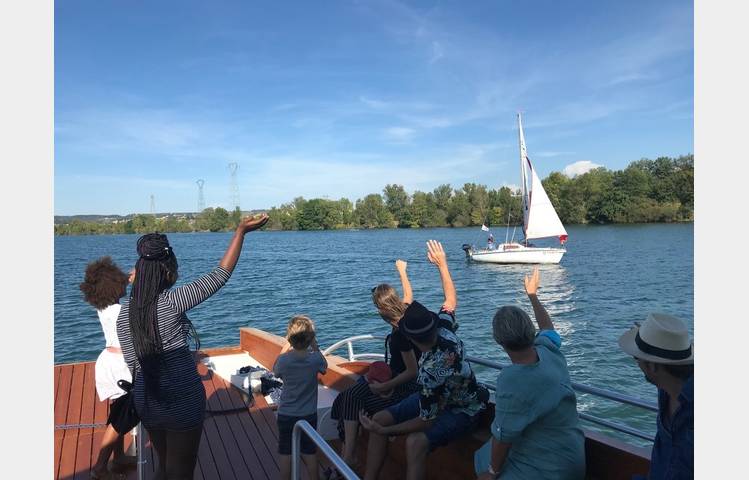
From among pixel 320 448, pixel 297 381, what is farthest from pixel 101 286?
pixel 320 448

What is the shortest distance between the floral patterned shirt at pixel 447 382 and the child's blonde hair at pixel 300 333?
0.83m

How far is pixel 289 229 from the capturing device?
149 meters

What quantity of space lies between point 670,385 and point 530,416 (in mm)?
686

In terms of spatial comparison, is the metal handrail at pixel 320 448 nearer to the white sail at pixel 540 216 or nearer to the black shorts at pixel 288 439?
the black shorts at pixel 288 439

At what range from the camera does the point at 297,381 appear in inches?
145

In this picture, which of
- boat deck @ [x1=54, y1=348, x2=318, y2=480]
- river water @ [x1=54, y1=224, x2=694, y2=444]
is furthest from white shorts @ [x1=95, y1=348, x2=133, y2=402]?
river water @ [x1=54, y1=224, x2=694, y2=444]

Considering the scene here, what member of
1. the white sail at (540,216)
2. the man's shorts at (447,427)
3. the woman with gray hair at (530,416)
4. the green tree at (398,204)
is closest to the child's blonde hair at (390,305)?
the man's shorts at (447,427)

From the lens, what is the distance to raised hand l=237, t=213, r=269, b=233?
271 cm

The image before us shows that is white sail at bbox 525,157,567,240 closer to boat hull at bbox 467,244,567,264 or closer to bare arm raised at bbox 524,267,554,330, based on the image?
boat hull at bbox 467,244,567,264

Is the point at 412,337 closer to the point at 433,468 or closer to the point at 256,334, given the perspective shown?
the point at 433,468

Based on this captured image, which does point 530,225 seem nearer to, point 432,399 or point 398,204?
point 432,399

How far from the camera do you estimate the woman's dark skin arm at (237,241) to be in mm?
2633

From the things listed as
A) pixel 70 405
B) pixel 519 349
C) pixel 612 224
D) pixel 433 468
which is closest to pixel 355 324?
pixel 70 405

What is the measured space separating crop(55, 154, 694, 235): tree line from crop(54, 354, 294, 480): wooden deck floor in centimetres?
6401
